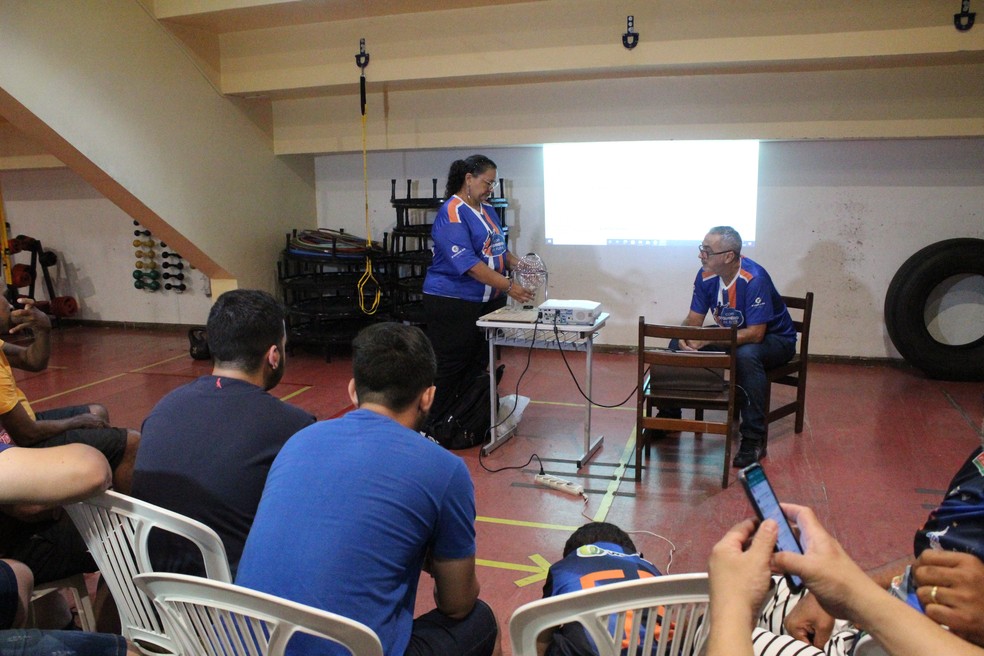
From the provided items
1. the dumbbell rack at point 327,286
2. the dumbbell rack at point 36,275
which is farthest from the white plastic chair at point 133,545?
the dumbbell rack at point 36,275

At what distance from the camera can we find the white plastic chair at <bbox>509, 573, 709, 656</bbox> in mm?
1318

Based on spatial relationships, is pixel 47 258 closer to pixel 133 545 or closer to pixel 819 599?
pixel 133 545

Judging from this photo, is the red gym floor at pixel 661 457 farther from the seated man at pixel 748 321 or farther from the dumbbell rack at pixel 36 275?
the dumbbell rack at pixel 36 275

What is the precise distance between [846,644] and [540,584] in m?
1.42

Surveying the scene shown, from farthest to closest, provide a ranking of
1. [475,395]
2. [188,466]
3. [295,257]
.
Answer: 1. [295,257]
2. [475,395]
3. [188,466]

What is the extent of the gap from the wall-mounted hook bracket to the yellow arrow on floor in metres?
3.54

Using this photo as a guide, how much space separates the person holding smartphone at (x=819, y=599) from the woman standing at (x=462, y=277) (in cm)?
319

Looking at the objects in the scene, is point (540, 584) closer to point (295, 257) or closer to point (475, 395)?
point (475, 395)

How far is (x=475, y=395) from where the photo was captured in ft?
13.7

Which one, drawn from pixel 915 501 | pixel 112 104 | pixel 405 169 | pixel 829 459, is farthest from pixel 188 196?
pixel 915 501

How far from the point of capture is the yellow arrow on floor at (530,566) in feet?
9.03

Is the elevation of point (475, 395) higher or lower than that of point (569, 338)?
lower

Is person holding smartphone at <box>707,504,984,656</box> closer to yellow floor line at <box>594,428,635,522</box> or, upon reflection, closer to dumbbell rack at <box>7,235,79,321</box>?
yellow floor line at <box>594,428,635,522</box>

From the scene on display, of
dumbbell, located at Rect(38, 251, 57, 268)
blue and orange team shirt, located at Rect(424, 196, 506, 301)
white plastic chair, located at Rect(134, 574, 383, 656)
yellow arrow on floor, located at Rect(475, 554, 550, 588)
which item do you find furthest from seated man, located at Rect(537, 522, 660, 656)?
dumbbell, located at Rect(38, 251, 57, 268)
